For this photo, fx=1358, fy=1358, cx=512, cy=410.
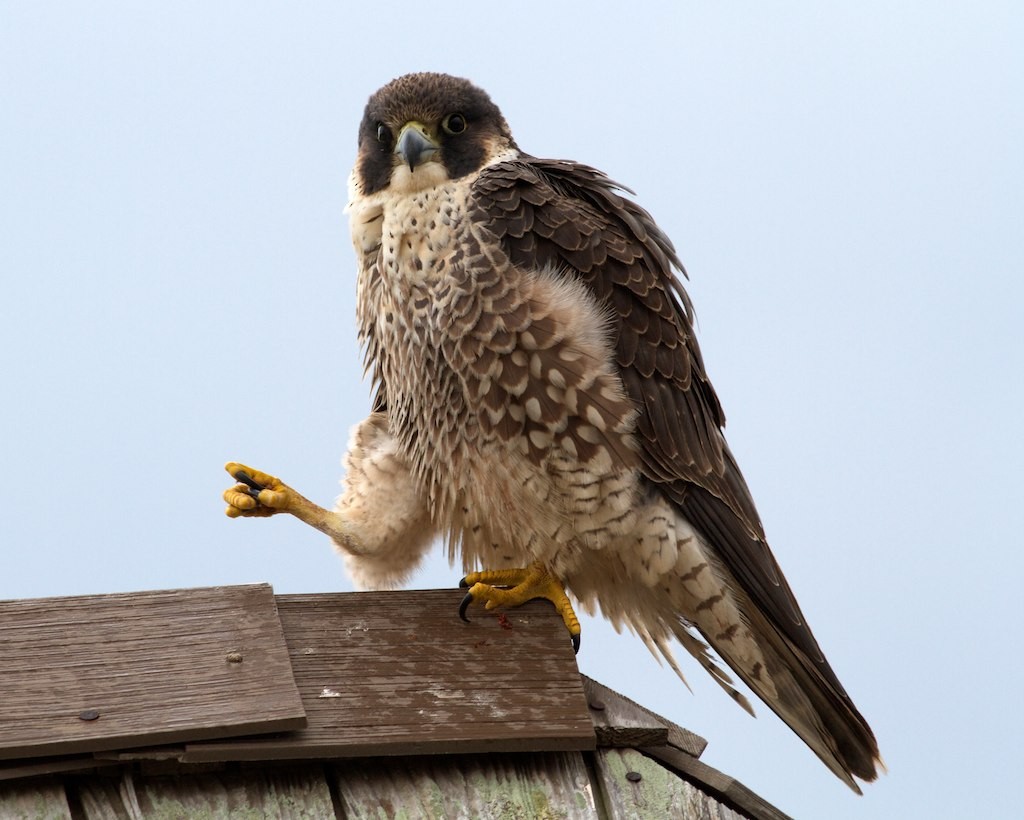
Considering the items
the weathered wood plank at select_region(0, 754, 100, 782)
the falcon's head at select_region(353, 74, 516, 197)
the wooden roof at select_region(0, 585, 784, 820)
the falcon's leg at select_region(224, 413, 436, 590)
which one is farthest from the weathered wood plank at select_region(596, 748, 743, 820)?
the falcon's head at select_region(353, 74, 516, 197)

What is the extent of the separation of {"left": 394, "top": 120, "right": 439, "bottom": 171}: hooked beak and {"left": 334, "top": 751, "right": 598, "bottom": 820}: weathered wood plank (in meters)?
1.76

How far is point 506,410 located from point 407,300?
1.28ft

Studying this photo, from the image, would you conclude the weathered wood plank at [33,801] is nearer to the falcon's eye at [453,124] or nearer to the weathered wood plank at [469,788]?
the weathered wood plank at [469,788]

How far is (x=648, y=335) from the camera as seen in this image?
3.48 m

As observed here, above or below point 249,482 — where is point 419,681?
below

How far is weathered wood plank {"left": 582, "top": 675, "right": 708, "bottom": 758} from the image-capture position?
258 centimetres

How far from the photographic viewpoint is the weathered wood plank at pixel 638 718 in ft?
8.46

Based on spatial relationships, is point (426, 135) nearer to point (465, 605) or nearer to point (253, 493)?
point (253, 493)

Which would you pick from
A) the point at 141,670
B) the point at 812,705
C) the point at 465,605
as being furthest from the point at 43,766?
the point at 812,705

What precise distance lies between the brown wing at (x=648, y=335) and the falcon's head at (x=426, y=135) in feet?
0.56

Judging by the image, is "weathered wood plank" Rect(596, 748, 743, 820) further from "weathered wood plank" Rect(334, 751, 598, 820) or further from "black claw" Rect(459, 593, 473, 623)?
"black claw" Rect(459, 593, 473, 623)

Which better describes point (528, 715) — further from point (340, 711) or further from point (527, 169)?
point (527, 169)

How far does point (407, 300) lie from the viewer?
3408 millimetres

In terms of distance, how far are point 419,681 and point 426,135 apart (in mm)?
1758
